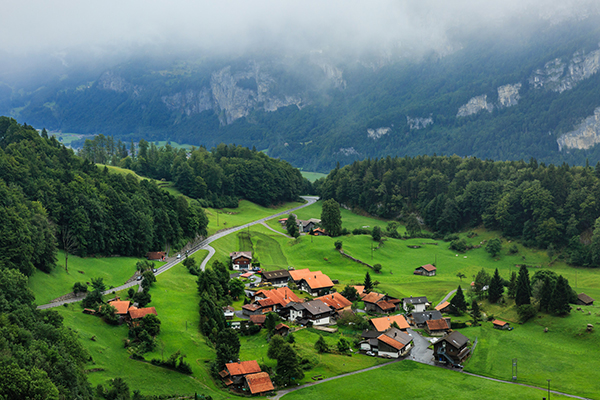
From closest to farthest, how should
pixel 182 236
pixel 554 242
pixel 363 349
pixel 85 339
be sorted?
pixel 85 339 < pixel 363 349 < pixel 182 236 < pixel 554 242

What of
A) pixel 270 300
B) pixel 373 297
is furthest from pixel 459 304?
pixel 270 300

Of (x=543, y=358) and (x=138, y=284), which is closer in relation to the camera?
(x=543, y=358)

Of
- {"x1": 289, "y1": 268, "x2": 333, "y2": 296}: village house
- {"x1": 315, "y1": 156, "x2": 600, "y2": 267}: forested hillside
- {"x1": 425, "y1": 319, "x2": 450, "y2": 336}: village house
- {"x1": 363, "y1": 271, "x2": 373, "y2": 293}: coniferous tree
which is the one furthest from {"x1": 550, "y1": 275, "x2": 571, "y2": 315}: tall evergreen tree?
{"x1": 315, "y1": 156, "x2": 600, "y2": 267}: forested hillside

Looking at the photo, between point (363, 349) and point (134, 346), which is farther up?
point (134, 346)

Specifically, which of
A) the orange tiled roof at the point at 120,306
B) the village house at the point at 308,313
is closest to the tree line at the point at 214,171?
the village house at the point at 308,313

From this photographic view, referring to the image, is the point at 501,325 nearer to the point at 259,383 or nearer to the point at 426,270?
the point at 426,270

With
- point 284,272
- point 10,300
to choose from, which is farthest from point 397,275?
point 10,300

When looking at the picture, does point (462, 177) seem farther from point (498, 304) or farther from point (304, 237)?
point (498, 304)

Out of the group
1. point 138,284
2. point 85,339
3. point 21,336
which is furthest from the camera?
point 138,284
